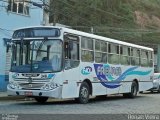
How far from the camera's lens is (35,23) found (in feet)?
107

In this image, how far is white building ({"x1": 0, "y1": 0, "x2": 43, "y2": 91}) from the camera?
97.1 feet

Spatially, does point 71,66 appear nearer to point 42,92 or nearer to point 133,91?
point 42,92

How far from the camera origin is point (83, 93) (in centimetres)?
2047

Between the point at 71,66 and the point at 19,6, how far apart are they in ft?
42.4

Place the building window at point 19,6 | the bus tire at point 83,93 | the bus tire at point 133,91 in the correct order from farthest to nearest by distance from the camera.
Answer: the building window at point 19,6, the bus tire at point 133,91, the bus tire at point 83,93

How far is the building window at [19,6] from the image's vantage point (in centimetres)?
3041

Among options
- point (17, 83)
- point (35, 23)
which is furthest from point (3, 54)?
point (17, 83)

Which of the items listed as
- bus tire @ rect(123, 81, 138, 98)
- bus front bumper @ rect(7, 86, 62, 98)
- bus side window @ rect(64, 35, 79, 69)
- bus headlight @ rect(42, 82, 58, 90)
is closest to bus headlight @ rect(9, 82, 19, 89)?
bus front bumper @ rect(7, 86, 62, 98)

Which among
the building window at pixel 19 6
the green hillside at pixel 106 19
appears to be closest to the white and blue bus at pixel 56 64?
the building window at pixel 19 6

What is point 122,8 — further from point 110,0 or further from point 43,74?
point 43,74

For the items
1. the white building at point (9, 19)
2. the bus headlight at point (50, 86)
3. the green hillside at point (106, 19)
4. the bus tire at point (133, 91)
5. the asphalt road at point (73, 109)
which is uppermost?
the green hillside at point (106, 19)

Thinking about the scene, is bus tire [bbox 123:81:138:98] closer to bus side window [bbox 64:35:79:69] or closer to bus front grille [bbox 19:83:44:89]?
bus side window [bbox 64:35:79:69]

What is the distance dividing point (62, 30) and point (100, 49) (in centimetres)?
369

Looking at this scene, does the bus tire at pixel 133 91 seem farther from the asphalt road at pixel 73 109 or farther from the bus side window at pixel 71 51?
the bus side window at pixel 71 51
